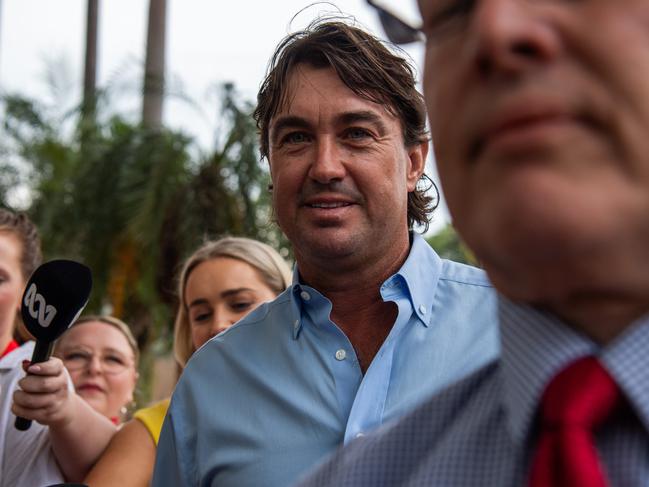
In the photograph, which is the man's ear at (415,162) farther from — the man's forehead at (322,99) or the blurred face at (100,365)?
the blurred face at (100,365)

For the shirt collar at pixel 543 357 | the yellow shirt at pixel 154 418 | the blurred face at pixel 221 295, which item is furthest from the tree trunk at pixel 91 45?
the shirt collar at pixel 543 357

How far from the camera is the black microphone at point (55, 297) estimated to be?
108 inches

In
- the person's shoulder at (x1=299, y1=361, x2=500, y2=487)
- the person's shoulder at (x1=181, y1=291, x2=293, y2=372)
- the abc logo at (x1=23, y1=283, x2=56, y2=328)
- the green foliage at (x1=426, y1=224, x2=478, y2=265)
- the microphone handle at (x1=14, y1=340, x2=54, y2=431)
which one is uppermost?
the person's shoulder at (x1=299, y1=361, x2=500, y2=487)

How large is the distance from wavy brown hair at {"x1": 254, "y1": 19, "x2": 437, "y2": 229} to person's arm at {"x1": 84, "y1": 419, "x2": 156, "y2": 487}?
120 cm

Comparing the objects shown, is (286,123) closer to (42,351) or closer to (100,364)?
(42,351)

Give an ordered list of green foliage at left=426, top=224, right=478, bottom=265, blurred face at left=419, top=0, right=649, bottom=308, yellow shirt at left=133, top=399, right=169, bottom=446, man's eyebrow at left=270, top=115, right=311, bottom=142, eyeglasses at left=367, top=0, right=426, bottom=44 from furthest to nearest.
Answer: green foliage at left=426, top=224, right=478, bottom=265 → yellow shirt at left=133, top=399, right=169, bottom=446 → man's eyebrow at left=270, top=115, right=311, bottom=142 → eyeglasses at left=367, top=0, right=426, bottom=44 → blurred face at left=419, top=0, right=649, bottom=308

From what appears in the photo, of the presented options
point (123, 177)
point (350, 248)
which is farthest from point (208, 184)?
point (350, 248)

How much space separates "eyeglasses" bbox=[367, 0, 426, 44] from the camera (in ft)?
4.32

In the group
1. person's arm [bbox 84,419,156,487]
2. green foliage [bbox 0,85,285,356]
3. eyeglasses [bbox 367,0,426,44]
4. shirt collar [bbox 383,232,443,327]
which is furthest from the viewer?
green foliage [bbox 0,85,285,356]

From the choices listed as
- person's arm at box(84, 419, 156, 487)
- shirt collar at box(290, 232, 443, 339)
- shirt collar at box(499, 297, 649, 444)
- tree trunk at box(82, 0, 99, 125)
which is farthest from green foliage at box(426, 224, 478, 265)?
shirt collar at box(499, 297, 649, 444)

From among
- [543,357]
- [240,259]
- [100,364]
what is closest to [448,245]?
[100,364]

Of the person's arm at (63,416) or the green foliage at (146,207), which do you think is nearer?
the person's arm at (63,416)

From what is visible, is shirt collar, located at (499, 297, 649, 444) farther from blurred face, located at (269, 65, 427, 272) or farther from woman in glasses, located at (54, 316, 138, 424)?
woman in glasses, located at (54, 316, 138, 424)

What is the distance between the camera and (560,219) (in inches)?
34.7
